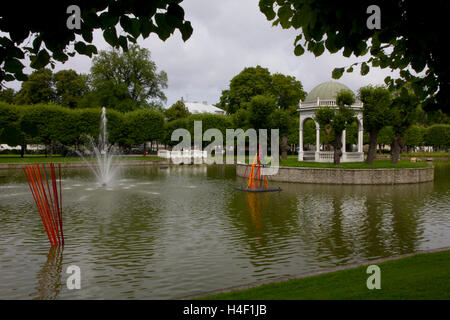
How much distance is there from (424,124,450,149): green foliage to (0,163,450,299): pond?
218ft

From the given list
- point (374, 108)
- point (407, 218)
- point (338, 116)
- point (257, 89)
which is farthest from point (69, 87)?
point (407, 218)

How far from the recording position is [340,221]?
15070 millimetres

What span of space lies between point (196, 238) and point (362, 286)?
6.43 meters

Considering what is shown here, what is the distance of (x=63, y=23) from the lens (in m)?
4.00

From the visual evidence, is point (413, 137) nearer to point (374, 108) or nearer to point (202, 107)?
point (374, 108)

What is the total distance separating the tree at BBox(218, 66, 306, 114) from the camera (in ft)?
200

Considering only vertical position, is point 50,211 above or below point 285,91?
below

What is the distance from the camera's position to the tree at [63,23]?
12.4 feet

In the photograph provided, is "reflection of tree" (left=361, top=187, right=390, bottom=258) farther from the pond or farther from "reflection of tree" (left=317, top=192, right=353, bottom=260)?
"reflection of tree" (left=317, top=192, right=353, bottom=260)

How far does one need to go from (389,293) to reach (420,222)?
9802 millimetres

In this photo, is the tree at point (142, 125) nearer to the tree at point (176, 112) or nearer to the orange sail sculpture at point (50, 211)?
the tree at point (176, 112)

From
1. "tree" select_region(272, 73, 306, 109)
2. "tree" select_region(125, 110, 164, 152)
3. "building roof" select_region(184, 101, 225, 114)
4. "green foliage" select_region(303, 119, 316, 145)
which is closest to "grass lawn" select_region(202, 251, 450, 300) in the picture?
"tree" select_region(125, 110, 164, 152)

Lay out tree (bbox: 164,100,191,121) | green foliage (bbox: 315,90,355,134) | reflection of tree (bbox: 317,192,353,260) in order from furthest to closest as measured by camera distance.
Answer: tree (bbox: 164,100,191,121) → green foliage (bbox: 315,90,355,134) → reflection of tree (bbox: 317,192,353,260)
